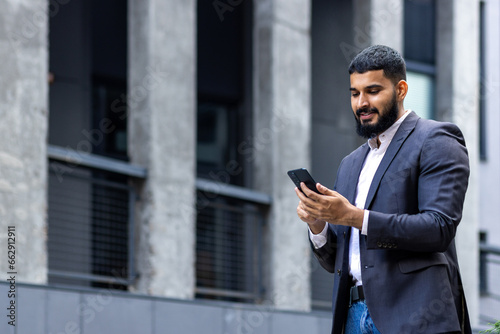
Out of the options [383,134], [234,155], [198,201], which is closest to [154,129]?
[198,201]

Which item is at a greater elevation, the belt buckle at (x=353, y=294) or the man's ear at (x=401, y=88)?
the man's ear at (x=401, y=88)

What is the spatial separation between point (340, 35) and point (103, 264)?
770 cm

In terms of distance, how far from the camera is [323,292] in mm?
18438

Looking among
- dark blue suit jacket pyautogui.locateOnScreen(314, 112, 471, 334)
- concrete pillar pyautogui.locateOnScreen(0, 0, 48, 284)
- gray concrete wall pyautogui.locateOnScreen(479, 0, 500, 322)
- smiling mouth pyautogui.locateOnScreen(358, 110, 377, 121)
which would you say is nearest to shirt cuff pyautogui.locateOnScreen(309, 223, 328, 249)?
dark blue suit jacket pyautogui.locateOnScreen(314, 112, 471, 334)

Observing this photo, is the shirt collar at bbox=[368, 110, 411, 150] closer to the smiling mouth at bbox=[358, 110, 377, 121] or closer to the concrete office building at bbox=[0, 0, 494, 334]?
the smiling mouth at bbox=[358, 110, 377, 121]

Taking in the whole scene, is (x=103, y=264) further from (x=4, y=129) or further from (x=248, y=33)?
(x=248, y=33)

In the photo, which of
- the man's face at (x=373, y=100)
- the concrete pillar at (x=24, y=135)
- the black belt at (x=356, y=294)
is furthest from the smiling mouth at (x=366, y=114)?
the concrete pillar at (x=24, y=135)

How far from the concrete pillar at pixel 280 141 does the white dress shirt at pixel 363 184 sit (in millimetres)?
10359

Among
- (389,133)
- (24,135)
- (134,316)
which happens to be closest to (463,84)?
(134,316)

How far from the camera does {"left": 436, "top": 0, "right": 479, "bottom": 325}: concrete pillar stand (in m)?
18.3

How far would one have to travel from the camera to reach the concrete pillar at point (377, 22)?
1659cm

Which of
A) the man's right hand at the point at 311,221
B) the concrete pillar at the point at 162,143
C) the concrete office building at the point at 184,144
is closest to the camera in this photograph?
the man's right hand at the point at 311,221

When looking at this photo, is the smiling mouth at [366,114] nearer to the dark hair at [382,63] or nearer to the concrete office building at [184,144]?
the dark hair at [382,63]

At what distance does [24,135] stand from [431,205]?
7.59 metres
